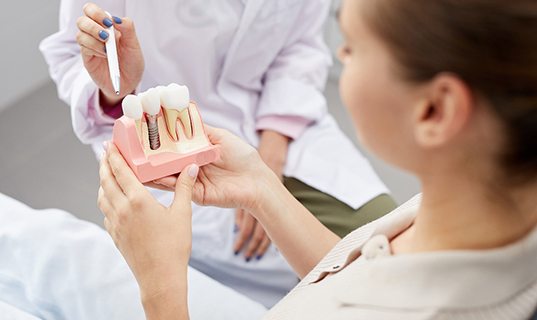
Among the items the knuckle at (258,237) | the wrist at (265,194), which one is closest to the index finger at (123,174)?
the wrist at (265,194)

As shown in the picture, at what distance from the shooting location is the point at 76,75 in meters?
1.11

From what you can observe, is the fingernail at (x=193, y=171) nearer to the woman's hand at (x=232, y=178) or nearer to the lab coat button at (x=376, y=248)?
the woman's hand at (x=232, y=178)

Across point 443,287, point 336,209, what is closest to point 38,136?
point 336,209

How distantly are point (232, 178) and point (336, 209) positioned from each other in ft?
1.19

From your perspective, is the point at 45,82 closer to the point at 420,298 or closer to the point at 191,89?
the point at 191,89

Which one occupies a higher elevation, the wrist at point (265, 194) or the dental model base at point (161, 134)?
the dental model base at point (161, 134)

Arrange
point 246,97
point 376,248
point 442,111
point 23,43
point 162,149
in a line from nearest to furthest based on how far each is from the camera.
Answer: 1. point 442,111
2. point 376,248
3. point 162,149
4. point 246,97
5. point 23,43

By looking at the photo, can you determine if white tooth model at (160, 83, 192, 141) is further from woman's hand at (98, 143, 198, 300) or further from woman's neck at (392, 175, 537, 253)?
woman's neck at (392, 175, 537, 253)

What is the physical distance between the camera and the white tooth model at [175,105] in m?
0.77

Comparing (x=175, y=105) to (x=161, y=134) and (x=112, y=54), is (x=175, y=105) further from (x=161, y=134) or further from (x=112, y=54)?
(x=112, y=54)

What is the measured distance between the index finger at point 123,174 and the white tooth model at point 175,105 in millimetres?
74

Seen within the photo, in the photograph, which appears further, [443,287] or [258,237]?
[258,237]

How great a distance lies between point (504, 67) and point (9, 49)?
166 centimetres

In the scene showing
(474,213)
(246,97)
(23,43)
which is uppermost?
(474,213)
